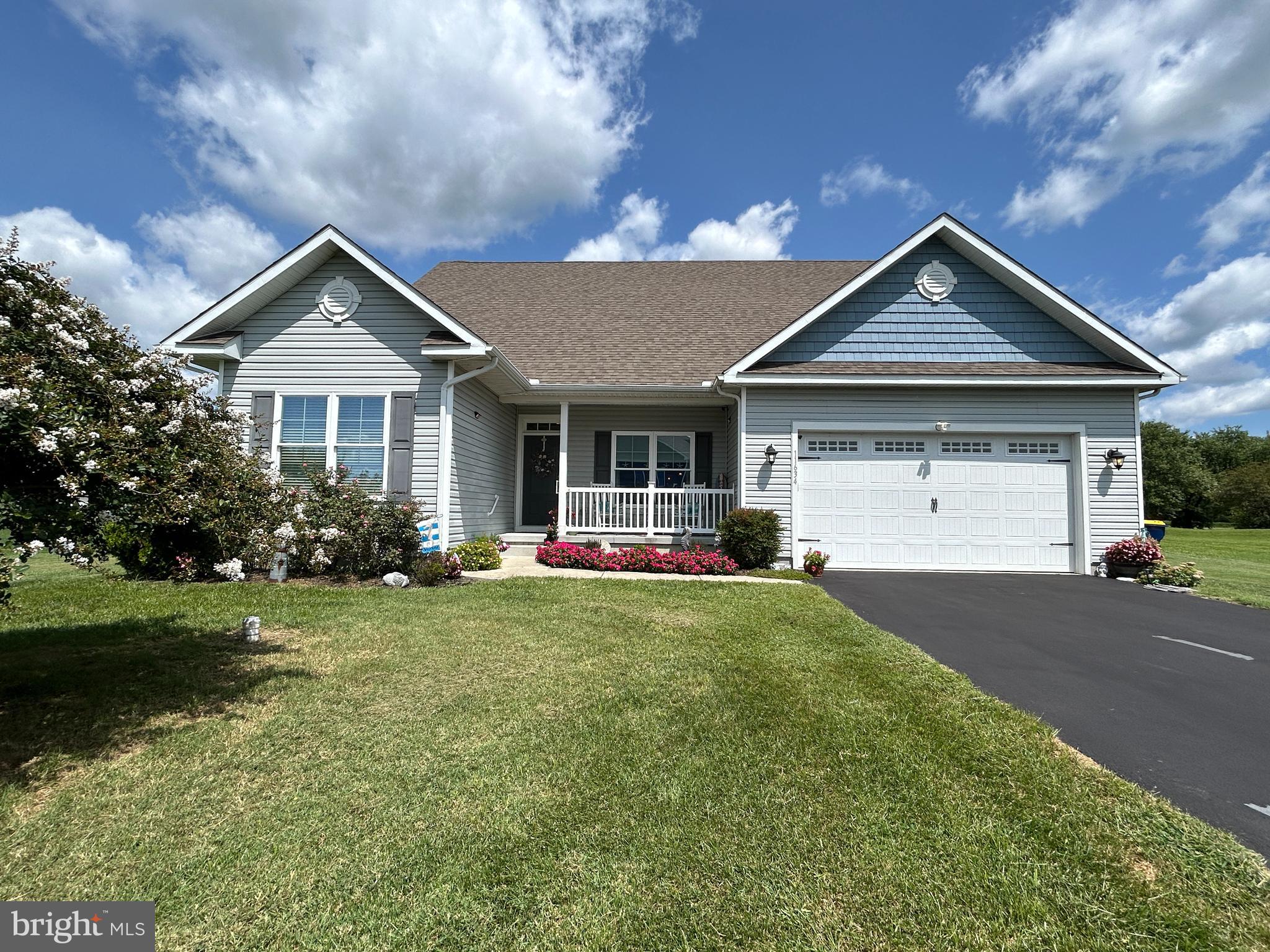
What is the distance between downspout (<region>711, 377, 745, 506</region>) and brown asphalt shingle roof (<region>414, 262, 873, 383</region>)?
3.06ft

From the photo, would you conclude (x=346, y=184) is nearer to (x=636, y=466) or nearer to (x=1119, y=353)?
(x=636, y=466)

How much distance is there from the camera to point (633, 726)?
10.9 feet

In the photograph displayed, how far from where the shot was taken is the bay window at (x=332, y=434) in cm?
945

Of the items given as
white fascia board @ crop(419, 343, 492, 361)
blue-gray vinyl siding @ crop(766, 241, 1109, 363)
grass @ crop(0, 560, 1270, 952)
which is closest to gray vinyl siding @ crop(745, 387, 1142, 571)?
blue-gray vinyl siding @ crop(766, 241, 1109, 363)

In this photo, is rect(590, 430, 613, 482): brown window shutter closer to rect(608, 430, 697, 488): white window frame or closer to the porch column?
rect(608, 430, 697, 488): white window frame

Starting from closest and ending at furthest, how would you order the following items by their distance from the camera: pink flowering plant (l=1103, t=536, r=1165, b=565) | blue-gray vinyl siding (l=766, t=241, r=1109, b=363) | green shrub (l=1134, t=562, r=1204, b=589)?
1. green shrub (l=1134, t=562, r=1204, b=589)
2. pink flowering plant (l=1103, t=536, r=1165, b=565)
3. blue-gray vinyl siding (l=766, t=241, r=1109, b=363)

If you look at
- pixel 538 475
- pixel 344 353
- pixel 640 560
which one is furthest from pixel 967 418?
pixel 344 353

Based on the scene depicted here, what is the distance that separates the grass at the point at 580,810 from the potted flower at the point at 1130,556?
7701 millimetres

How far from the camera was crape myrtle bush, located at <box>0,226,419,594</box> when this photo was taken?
2668 millimetres

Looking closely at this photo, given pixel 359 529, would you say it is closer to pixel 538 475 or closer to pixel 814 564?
pixel 538 475

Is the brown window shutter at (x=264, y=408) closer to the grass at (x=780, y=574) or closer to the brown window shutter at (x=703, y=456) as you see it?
the brown window shutter at (x=703, y=456)

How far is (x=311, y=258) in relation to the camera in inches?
367

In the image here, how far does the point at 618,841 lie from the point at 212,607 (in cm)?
599

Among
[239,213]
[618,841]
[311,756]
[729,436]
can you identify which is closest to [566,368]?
[729,436]
